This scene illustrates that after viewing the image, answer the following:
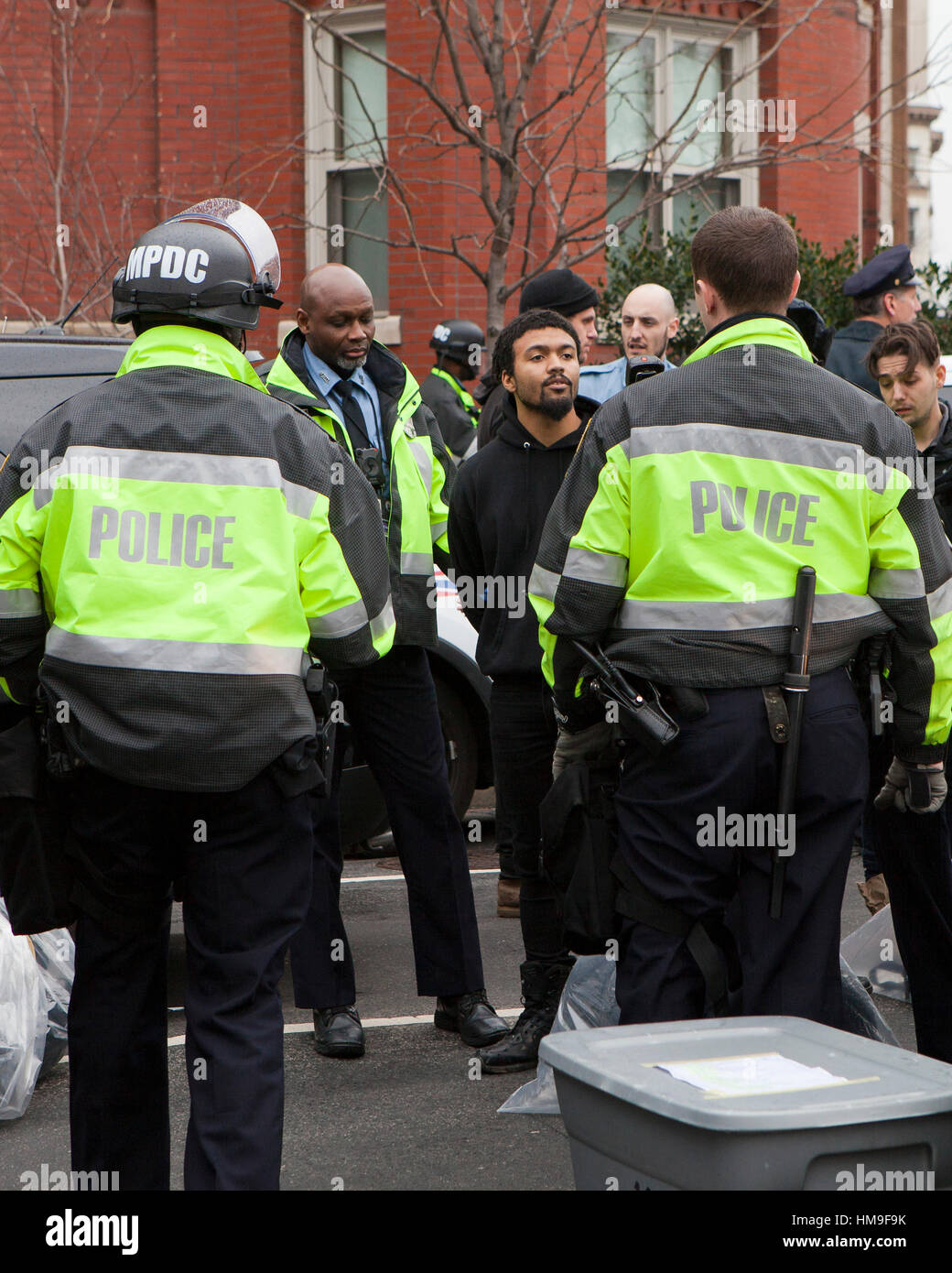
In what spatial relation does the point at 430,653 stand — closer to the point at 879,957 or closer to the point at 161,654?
the point at 879,957

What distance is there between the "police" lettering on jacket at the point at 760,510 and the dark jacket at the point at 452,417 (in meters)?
5.81

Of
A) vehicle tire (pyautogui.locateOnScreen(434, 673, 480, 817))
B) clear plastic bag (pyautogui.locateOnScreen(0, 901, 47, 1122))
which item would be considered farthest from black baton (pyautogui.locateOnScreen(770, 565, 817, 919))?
vehicle tire (pyautogui.locateOnScreen(434, 673, 480, 817))

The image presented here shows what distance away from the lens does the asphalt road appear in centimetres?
388

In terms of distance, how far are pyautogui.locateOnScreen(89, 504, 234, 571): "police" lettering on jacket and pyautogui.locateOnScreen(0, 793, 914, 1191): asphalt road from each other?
1.64 metres

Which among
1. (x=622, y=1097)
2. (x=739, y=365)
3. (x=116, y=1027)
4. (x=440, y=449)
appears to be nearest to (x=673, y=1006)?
(x=622, y=1097)

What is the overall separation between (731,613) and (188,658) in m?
1.12

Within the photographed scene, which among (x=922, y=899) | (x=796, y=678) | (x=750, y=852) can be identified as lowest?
(x=922, y=899)

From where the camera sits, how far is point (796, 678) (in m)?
3.32

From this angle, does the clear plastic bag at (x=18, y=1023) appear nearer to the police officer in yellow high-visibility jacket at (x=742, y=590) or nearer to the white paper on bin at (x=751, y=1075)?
the police officer in yellow high-visibility jacket at (x=742, y=590)

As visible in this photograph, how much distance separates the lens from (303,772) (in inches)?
124

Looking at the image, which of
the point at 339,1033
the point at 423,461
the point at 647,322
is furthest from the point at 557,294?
the point at 339,1033

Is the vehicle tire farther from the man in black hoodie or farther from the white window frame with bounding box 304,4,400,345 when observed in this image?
the white window frame with bounding box 304,4,400,345

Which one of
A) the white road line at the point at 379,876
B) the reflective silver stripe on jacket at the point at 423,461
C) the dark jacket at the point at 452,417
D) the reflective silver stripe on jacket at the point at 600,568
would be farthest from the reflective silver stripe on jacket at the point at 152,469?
the dark jacket at the point at 452,417

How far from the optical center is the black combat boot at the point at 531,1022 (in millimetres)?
4574
